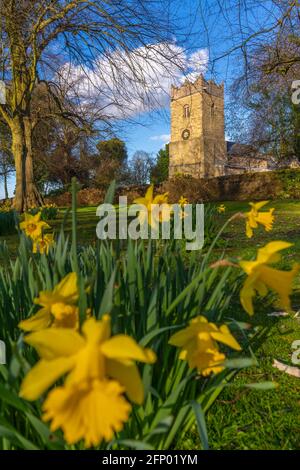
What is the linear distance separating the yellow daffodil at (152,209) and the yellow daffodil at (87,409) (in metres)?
0.83

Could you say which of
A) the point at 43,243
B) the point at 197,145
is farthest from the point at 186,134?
the point at 43,243

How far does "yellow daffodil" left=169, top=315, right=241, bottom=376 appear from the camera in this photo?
2.96 feet

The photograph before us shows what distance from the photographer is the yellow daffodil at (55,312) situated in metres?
0.86

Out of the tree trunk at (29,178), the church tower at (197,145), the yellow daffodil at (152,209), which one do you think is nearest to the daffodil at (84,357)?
the yellow daffodil at (152,209)

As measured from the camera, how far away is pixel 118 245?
124 cm

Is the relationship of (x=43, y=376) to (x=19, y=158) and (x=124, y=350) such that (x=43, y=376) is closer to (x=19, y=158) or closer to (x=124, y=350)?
(x=124, y=350)

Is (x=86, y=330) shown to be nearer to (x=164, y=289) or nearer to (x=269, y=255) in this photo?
(x=269, y=255)

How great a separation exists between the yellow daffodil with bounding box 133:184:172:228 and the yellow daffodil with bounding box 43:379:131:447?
0.83m

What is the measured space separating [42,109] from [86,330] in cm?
1586

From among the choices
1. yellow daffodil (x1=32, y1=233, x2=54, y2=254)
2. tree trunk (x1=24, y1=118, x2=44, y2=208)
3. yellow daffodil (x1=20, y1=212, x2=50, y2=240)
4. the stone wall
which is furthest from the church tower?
yellow daffodil (x1=20, y1=212, x2=50, y2=240)

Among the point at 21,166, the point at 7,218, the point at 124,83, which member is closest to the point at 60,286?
the point at 124,83

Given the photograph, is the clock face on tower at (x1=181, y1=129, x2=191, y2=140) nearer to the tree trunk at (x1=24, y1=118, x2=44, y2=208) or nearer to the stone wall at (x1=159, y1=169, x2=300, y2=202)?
the stone wall at (x1=159, y1=169, x2=300, y2=202)

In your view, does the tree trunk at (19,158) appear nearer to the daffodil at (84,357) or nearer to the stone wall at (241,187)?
the stone wall at (241,187)

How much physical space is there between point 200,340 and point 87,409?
0.39 metres
